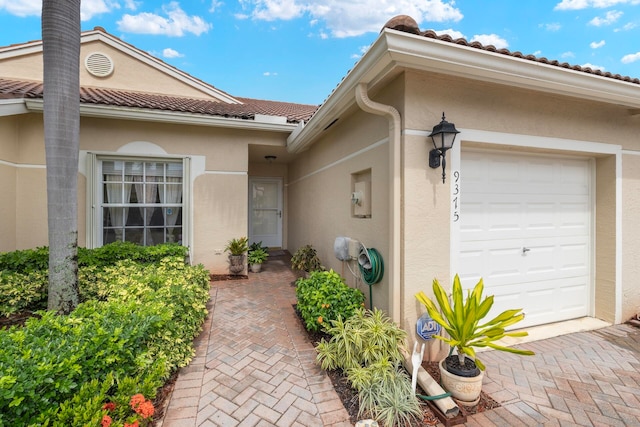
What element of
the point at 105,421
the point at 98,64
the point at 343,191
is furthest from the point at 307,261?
the point at 98,64

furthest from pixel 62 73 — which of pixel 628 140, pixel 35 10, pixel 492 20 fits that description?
pixel 628 140

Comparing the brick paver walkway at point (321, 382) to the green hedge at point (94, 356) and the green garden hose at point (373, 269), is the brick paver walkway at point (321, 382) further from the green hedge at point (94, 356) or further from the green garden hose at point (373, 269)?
the green garden hose at point (373, 269)

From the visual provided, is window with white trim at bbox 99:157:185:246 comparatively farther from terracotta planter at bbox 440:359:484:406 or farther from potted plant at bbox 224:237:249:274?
terracotta planter at bbox 440:359:484:406

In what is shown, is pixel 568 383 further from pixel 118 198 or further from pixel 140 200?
pixel 118 198

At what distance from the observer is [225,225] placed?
6.34 metres

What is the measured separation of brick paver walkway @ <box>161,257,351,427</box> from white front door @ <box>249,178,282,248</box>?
5.29 metres

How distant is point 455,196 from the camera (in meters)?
3.33

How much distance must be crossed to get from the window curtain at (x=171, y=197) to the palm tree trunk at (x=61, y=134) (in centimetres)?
285

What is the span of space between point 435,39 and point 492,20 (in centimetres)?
363

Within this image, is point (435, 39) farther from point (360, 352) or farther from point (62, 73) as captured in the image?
point (62, 73)

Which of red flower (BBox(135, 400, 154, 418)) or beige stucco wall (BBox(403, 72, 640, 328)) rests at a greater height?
beige stucco wall (BBox(403, 72, 640, 328))

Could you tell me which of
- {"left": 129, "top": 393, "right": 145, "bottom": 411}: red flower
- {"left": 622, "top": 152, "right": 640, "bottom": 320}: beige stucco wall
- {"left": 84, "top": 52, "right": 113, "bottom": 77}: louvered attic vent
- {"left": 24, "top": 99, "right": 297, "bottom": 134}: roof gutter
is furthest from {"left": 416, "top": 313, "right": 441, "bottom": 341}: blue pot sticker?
{"left": 84, "top": 52, "right": 113, "bottom": 77}: louvered attic vent

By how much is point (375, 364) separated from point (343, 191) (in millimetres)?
2939

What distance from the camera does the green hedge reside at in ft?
5.36
